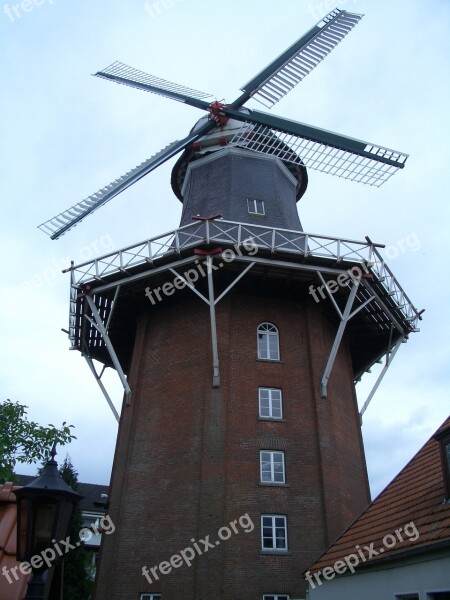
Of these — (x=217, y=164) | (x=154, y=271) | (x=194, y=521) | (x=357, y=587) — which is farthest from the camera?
(x=217, y=164)

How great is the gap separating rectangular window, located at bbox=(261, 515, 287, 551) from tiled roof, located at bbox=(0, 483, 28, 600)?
9096 millimetres

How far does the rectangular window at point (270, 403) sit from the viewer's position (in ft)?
56.2

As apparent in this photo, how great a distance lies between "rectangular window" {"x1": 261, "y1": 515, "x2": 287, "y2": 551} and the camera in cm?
1516

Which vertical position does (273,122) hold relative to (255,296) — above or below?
above

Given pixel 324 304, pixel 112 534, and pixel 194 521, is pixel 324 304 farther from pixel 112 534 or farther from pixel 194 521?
pixel 112 534

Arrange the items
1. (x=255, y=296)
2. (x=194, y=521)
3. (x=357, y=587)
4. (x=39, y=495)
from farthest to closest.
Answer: (x=255, y=296) → (x=194, y=521) → (x=357, y=587) → (x=39, y=495)

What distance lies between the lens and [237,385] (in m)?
17.2

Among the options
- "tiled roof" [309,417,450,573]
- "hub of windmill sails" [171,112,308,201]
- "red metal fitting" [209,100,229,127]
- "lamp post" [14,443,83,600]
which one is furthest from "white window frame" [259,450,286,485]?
"red metal fitting" [209,100,229,127]

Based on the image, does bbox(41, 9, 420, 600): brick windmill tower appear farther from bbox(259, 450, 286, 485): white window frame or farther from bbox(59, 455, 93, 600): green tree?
bbox(59, 455, 93, 600): green tree

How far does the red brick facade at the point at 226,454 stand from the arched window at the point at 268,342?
0.23 meters

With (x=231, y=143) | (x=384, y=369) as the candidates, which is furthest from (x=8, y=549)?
(x=231, y=143)

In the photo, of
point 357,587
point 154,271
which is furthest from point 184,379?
point 357,587

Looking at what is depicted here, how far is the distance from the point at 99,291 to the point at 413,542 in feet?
41.3

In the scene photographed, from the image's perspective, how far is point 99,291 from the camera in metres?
18.4
